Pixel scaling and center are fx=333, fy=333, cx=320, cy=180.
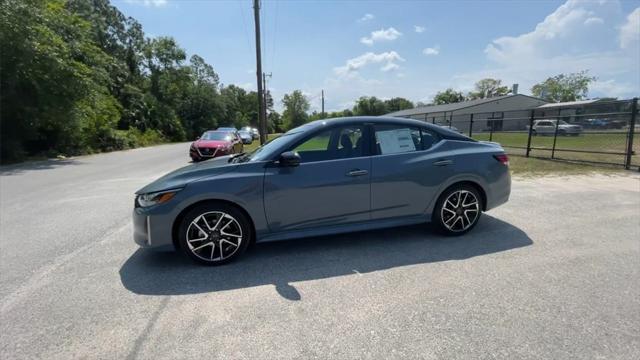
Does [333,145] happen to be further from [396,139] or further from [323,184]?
[396,139]

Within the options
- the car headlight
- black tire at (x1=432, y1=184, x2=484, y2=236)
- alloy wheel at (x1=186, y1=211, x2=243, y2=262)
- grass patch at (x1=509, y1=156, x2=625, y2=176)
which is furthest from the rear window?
grass patch at (x1=509, y1=156, x2=625, y2=176)

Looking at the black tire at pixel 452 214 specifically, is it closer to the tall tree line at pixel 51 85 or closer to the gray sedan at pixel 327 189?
the gray sedan at pixel 327 189

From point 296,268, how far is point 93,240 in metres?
3.09

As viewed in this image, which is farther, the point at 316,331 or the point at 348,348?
the point at 316,331

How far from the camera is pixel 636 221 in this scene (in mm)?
4859

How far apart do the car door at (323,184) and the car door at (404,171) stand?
5.9 inches

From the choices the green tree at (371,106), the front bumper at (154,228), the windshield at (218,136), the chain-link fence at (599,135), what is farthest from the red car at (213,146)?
the green tree at (371,106)

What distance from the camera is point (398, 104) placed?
9944 cm

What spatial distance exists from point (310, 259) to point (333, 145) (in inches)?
54.3

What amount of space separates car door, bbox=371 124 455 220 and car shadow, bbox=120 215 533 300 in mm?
436

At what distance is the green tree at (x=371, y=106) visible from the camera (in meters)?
90.4

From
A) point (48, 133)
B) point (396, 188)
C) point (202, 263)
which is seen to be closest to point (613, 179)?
point (396, 188)

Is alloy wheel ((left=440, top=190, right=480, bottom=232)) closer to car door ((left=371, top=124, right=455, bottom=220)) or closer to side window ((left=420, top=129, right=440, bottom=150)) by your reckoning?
car door ((left=371, top=124, right=455, bottom=220))

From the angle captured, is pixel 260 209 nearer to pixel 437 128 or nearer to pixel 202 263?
pixel 202 263
